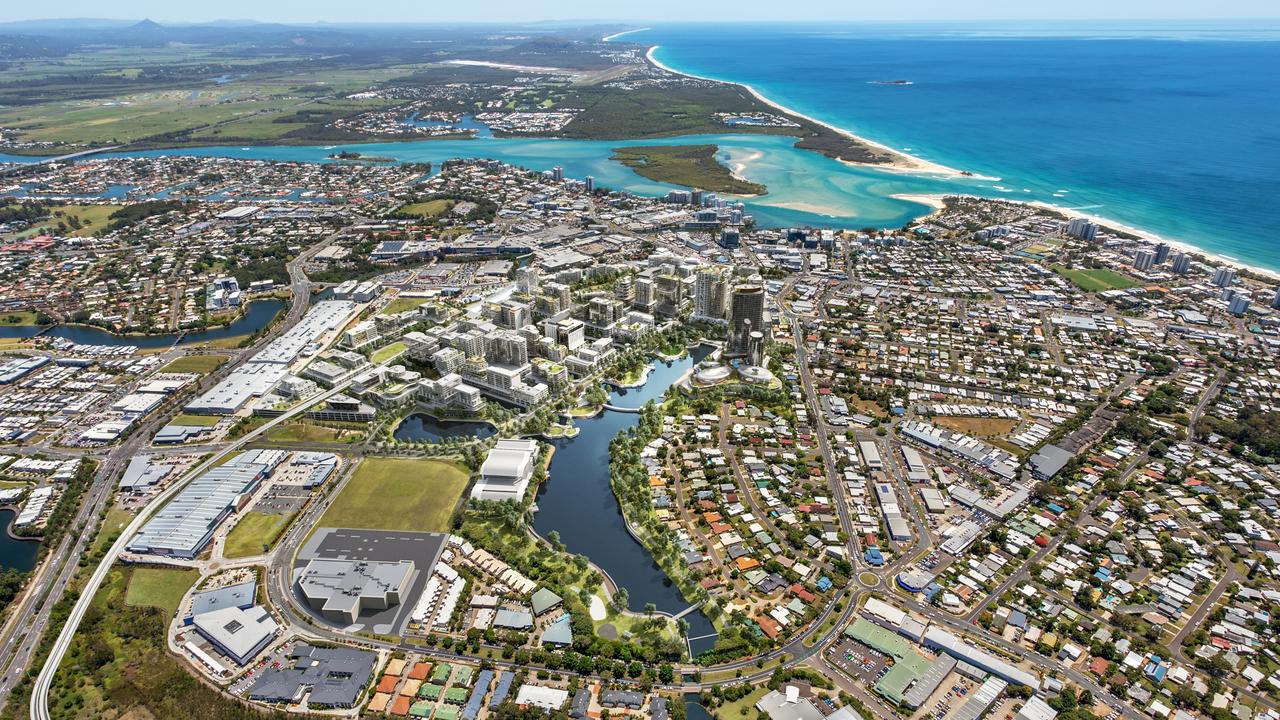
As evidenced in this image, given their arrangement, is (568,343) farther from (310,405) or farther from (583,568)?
(583,568)

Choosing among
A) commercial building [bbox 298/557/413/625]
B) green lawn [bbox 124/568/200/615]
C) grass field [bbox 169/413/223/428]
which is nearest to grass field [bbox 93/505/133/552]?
green lawn [bbox 124/568/200/615]

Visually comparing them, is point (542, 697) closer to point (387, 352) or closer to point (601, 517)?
point (601, 517)

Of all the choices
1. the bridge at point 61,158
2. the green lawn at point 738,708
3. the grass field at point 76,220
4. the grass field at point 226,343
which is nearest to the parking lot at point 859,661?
the green lawn at point 738,708

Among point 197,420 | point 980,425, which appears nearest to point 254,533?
point 197,420

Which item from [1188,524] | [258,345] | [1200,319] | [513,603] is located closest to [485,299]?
[258,345]

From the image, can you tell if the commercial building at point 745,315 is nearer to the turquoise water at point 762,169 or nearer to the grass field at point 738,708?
the grass field at point 738,708

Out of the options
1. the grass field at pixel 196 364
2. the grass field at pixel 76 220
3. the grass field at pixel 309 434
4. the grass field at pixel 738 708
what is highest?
the grass field at pixel 76 220

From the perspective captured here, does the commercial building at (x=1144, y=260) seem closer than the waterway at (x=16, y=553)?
No
